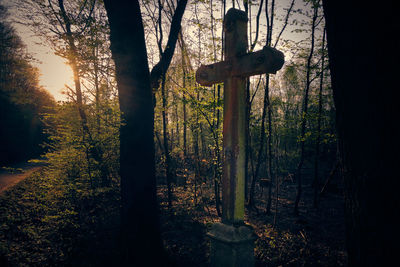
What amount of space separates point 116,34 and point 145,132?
1585 mm

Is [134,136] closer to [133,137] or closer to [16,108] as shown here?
[133,137]

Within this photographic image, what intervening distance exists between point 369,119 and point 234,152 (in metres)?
1.31

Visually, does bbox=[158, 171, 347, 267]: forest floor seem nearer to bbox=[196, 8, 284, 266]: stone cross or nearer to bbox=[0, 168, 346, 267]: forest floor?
bbox=[0, 168, 346, 267]: forest floor

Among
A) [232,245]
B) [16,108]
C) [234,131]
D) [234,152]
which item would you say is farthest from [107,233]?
[16,108]

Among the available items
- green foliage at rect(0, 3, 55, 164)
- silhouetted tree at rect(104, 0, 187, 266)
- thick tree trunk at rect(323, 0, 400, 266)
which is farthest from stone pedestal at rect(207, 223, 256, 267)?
green foliage at rect(0, 3, 55, 164)

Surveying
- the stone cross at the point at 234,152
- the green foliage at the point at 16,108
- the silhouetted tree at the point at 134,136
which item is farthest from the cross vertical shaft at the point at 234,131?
the green foliage at the point at 16,108

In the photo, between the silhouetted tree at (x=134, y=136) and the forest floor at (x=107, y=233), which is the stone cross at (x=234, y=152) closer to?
the silhouetted tree at (x=134, y=136)

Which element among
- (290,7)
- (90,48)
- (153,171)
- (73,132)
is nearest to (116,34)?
(153,171)

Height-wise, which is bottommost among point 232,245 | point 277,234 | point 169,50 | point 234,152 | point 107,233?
point 277,234

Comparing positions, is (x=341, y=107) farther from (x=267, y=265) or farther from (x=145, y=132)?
(x=267, y=265)

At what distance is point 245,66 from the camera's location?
219 cm

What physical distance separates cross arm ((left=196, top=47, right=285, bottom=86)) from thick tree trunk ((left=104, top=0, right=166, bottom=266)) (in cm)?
109

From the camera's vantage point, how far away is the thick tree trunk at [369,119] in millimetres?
1088

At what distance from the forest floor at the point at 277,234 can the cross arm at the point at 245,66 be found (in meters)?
3.23
